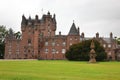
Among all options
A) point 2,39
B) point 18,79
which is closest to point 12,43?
point 2,39

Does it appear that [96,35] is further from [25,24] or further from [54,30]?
[25,24]

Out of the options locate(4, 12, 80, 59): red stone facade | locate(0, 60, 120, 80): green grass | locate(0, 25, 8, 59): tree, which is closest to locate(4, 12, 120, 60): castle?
locate(4, 12, 80, 59): red stone facade

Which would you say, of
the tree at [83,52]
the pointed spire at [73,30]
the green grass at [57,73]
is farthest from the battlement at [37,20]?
the green grass at [57,73]

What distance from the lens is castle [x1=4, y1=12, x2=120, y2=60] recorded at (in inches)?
4481

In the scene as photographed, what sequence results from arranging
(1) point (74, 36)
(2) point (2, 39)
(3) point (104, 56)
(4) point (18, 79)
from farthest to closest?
(2) point (2, 39)
(1) point (74, 36)
(3) point (104, 56)
(4) point (18, 79)

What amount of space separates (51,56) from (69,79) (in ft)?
299

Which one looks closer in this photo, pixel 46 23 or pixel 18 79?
pixel 18 79

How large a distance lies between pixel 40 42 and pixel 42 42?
0.72 metres

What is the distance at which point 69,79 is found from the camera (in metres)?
22.7

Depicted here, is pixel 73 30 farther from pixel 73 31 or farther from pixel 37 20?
pixel 37 20

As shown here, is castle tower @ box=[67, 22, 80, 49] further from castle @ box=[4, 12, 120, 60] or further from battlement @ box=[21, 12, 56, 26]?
battlement @ box=[21, 12, 56, 26]

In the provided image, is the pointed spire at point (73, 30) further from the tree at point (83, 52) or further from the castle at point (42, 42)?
the tree at point (83, 52)

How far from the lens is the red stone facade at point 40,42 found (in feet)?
373

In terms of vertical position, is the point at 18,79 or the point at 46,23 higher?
the point at 46,23
